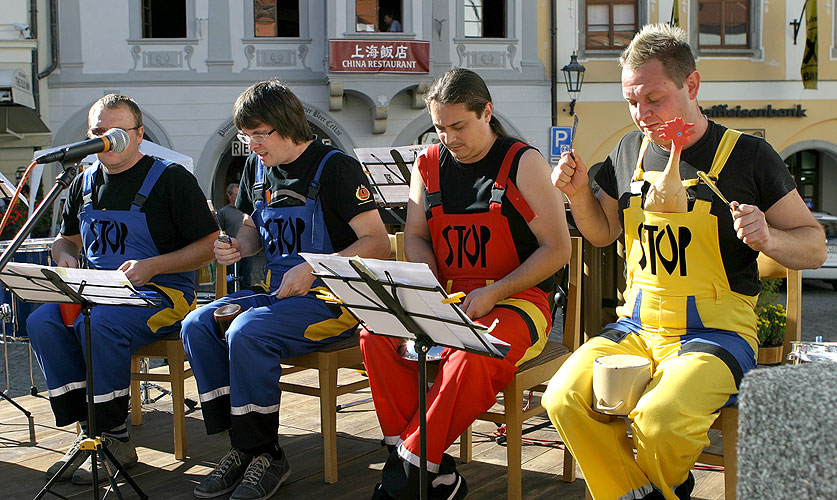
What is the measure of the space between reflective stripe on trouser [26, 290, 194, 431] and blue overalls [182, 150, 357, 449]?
1.02ft

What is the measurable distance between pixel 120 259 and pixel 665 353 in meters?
2.42

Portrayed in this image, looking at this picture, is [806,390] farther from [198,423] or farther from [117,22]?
[117,22]

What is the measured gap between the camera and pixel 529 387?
3018mm

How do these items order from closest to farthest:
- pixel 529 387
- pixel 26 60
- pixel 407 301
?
pixel 407 301
pixel 529 387
pixel 26 60

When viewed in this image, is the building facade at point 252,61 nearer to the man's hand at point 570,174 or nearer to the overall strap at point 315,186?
the overall strap at point 315,186

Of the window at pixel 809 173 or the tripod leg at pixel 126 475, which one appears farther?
the window at pixel 809 173

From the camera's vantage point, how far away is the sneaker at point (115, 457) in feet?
11.3

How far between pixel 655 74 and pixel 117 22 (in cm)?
1553

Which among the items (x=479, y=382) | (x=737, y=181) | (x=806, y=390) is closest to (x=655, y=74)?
(x=737, y=181)

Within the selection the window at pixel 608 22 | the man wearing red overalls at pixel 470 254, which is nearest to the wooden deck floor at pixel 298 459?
the man wearing red overalls at pixel 470 254

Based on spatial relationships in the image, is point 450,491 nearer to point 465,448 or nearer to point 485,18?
point 465,448

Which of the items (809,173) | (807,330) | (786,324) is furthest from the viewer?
(809,173)

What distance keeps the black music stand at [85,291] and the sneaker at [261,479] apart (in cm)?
40

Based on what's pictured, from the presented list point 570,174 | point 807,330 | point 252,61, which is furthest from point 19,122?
point 570,174
